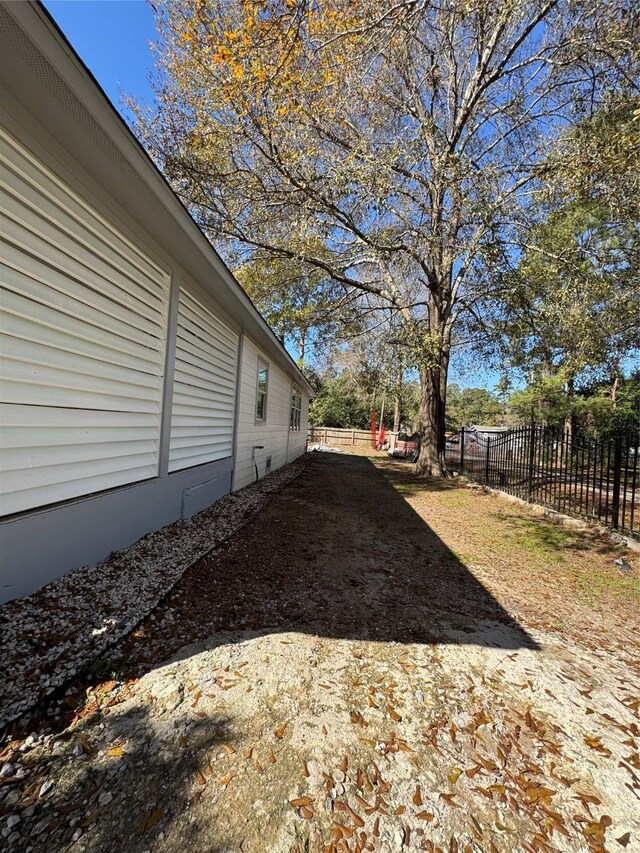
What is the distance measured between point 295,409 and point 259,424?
606cm

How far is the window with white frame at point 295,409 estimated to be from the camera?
45.1 feet

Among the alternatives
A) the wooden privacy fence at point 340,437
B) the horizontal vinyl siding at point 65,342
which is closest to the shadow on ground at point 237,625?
the horizontal vinyl siding at point 65,342

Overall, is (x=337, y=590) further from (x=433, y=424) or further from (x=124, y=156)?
(x=433, y=424)

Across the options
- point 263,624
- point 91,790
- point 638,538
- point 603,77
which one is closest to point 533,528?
point 638,538

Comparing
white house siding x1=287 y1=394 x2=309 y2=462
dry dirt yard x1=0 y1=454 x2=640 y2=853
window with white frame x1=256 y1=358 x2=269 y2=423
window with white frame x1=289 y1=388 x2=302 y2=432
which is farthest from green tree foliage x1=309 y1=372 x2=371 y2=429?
dry dirt yard x1=0 y1=454 x2=640 y2=853

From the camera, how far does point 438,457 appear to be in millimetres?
11703

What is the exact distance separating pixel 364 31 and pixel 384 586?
20.3 feet

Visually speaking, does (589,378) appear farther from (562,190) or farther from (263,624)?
(263,624)

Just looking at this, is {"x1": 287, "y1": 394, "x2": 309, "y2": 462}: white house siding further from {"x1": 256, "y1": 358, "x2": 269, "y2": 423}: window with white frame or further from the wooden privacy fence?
the wooden privacy fence

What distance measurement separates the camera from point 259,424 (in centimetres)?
860

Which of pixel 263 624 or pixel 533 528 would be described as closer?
pixel 263 624

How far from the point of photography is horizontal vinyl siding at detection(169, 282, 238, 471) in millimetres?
4648

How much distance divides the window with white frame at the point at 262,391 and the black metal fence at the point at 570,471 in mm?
5681

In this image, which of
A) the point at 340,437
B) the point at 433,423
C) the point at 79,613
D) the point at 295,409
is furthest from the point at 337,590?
the point at 340,437
